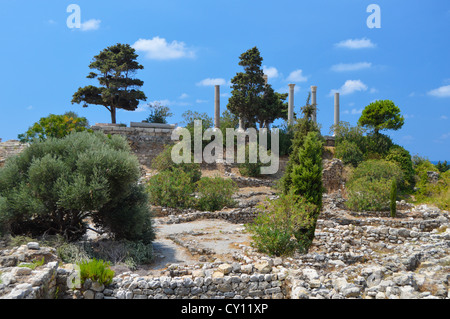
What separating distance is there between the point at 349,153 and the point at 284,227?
2060 cm

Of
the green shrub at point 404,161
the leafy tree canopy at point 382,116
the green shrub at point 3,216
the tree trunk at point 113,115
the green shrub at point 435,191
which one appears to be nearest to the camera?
the green shrub at point 3,216

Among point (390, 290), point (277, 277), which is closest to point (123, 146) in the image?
point (277, 277)

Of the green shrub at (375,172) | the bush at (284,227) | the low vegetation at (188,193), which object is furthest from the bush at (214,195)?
the green shrub at (375,172)

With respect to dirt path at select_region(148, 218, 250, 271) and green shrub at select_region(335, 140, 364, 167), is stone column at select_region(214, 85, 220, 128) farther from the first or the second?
dirt path at select_region(148, 218, 250, 271)

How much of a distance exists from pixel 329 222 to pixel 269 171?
12820 millimetres

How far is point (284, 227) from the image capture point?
10531mm

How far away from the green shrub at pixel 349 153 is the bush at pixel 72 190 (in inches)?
851

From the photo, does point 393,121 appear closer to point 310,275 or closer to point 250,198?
point 250,198

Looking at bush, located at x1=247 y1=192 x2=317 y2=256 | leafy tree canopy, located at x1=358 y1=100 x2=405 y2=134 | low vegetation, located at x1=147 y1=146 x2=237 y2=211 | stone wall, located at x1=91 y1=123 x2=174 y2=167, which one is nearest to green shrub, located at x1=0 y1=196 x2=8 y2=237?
bush, located at x1=247 y1=192 x2=317 y2=256

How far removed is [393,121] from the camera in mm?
31875

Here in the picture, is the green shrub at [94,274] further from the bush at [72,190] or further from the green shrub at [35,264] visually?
the bush at [72,190]

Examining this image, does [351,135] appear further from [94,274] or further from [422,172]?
[94,274]

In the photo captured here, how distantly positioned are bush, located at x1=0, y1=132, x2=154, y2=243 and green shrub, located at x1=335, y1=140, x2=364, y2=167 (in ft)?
70.9

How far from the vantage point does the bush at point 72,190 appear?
30.5ft
